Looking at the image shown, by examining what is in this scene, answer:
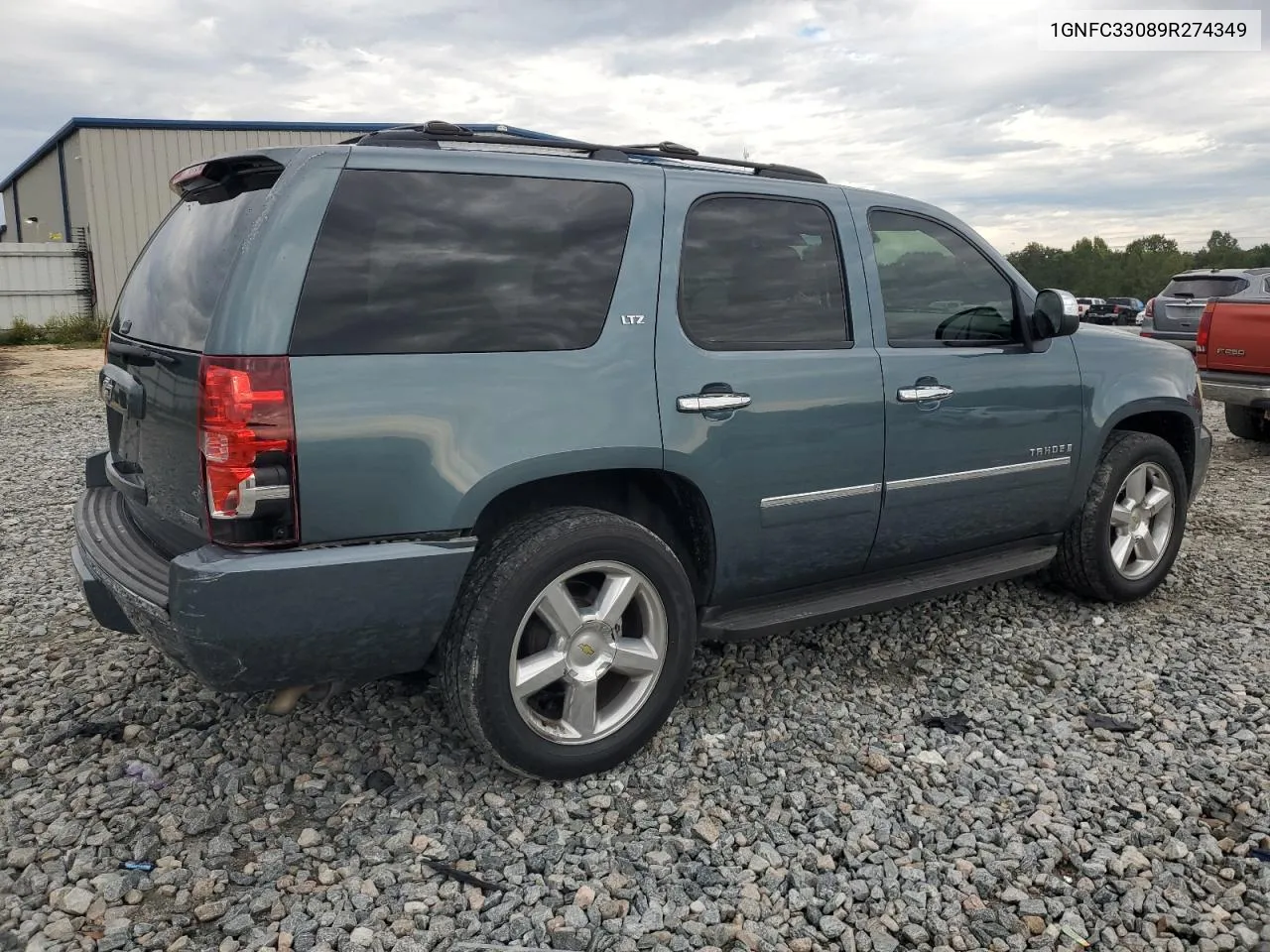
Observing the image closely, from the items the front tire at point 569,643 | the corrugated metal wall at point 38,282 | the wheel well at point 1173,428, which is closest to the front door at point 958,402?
the wheel well at point 1173,428

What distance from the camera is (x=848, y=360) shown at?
137 inches

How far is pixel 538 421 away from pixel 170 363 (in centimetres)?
102

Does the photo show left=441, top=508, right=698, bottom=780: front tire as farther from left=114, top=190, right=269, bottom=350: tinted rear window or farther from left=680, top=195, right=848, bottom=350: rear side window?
left=114, top=190, right=269, bottom=350: tinted rear window

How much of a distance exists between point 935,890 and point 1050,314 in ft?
7.96

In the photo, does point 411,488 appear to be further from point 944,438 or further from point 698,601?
point 944,438

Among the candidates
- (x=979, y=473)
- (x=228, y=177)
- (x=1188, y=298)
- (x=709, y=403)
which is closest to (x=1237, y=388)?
(x=1188, y=298)

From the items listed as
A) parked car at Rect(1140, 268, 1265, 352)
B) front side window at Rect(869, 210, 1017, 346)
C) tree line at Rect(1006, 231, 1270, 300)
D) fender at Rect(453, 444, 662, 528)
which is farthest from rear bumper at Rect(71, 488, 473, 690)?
tree line at Rect(1006, 231, 1270, 300)

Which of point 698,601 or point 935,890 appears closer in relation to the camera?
point 935,890

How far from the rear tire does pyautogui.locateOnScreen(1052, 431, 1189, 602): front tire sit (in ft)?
18.7

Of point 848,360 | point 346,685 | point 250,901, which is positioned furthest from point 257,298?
point 848,360

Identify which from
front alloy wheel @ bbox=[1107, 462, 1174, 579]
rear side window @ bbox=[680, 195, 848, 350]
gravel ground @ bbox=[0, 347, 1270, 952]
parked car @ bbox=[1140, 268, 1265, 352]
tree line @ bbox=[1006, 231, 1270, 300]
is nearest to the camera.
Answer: gravel ground @ bbox=[0, 347, 1270, 952]

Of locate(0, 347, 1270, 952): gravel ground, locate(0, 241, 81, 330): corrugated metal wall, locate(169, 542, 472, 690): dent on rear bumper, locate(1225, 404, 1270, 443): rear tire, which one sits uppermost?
locate(0, 241, 81, 330): corrugated metal wall

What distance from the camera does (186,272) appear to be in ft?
9.71

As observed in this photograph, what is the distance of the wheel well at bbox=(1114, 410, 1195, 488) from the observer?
4723 millimetres
